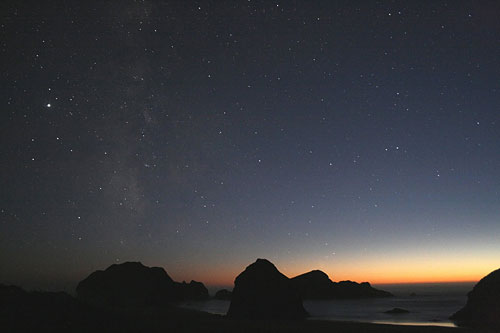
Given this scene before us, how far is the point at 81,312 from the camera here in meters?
21.4

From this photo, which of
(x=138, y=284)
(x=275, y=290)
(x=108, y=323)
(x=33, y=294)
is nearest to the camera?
(x=108, y=323)

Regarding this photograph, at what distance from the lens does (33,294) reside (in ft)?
77.6

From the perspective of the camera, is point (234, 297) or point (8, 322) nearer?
point (8, 322)

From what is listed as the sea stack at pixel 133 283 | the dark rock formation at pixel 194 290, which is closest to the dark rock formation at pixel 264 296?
the sea stack at pixel 133 283

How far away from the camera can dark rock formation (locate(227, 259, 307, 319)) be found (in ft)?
149

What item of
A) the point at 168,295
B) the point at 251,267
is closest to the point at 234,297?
the point at 251,267

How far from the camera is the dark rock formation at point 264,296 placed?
45347 millimetres

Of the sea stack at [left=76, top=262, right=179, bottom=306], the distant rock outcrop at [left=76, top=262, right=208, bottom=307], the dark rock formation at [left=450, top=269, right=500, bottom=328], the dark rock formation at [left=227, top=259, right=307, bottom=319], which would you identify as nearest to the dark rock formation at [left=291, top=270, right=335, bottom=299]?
the distant rock outcrop at [left=76, top=262, right=208, bottom=307]

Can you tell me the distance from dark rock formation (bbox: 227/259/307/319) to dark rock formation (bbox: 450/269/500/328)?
20777 millimetres

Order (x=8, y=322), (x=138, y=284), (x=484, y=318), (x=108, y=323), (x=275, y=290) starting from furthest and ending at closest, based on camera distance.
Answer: (x=138, y=284) < (x=275, y=290) < (x=484, y=318) < (x=108, y=323) < (x=8, y=322)

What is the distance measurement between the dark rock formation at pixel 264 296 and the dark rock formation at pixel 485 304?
68.2 ft

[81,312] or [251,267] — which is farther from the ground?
[251,267]

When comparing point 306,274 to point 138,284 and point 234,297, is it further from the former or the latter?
point 234,297

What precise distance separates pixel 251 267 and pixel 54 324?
34.6m
